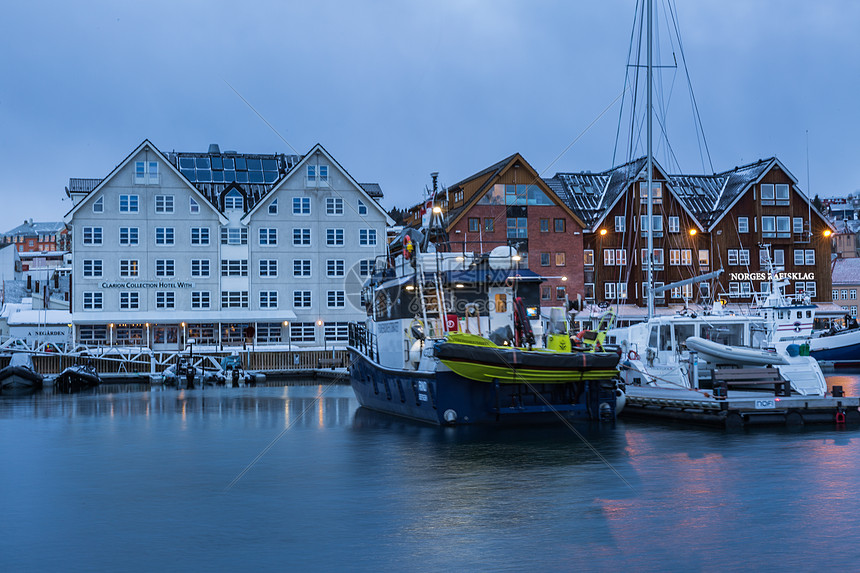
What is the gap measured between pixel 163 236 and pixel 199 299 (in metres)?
5.30

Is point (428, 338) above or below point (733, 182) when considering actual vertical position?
below

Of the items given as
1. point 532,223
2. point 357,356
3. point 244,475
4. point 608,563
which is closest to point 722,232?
point 532,223

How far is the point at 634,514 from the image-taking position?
56.1 feet

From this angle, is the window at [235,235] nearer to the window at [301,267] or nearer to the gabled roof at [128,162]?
the gabled roof at [128,162]

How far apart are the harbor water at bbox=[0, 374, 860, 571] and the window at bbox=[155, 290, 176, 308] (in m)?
36.8

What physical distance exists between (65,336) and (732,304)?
5299cm

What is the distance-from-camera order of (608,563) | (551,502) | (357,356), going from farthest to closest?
(357,356)
(551,502)
(608,563)

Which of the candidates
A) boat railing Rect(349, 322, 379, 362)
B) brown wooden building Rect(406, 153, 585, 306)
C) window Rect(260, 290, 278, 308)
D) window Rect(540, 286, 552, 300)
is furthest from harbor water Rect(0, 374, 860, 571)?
window Rect(540, 286, 552, 300)

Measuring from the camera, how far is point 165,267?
6900 cm

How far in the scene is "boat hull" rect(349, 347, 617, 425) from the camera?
2748 centimetres

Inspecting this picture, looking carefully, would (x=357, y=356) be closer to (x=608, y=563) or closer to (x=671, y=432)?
(x=671, y=432)

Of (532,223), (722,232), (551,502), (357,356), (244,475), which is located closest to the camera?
(551,502)

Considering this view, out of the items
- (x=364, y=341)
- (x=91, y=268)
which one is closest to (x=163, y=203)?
(x=91, y=268)

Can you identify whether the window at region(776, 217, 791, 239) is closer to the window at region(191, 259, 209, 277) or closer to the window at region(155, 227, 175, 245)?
the window at region(191, 259, 209, 277)
